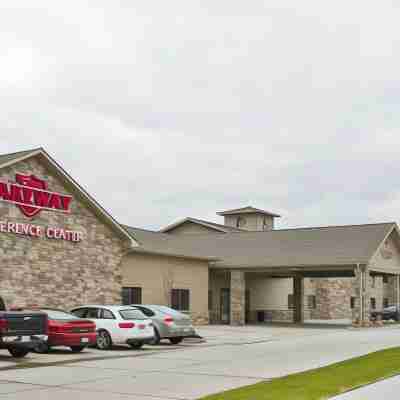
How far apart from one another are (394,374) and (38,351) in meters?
11.0

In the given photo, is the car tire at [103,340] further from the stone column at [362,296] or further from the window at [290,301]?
the window at [290,301]

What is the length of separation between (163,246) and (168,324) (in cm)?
1842

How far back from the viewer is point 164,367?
18.2m

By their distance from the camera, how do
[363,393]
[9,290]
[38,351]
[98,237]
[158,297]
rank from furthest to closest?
[158,297]
[98,237]
[9,290]
[38,351]
[363,393]

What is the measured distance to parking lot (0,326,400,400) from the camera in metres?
13.7

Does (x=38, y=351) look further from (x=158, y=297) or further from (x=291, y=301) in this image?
(x=291, y=301)

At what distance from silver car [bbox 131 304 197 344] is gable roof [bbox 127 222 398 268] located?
43.1 ft

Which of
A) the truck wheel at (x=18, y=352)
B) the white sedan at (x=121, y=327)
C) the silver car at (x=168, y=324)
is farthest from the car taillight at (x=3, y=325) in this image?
the silver car at (x=168, y=324)

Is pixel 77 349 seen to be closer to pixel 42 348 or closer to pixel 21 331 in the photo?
pixel 42 348

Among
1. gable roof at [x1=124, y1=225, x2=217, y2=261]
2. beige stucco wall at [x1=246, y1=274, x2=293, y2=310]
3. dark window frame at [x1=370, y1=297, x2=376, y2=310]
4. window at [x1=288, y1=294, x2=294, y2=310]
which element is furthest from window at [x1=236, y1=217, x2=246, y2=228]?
gable roof at [x1=124, y1=225, x2=217, y2=261]

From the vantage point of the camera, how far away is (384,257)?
45000mm

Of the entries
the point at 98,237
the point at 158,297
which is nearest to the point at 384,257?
the point at 158,297

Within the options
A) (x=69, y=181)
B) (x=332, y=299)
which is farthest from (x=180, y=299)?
(x=332, y=299)

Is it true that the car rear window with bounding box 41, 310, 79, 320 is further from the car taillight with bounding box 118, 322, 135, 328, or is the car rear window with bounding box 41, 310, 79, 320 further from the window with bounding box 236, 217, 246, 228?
the window with bounding box 236, 217, 246, 228
